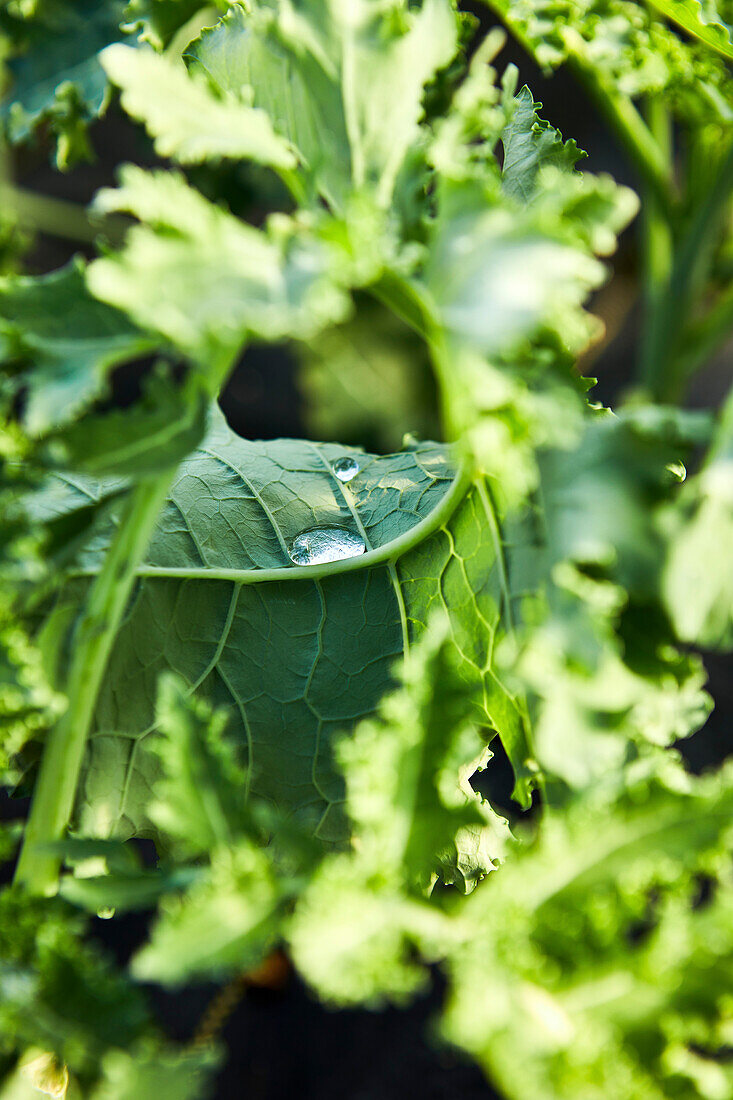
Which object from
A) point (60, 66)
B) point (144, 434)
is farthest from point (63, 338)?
point (60, 66)

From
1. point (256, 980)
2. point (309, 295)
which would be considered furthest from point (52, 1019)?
point (256, 980)

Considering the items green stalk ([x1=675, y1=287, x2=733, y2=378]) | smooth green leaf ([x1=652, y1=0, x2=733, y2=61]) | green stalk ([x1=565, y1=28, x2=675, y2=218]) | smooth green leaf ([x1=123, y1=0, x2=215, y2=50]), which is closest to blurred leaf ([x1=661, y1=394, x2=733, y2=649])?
smooth green leaf ([x1=652, y1=0, x2=733, y2=61])

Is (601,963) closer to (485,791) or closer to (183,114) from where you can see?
(183,114)

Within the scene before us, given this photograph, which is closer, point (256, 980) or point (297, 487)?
point (297, 487)

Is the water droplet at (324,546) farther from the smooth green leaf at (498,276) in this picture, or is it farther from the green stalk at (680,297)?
the green stalk at (680,297)

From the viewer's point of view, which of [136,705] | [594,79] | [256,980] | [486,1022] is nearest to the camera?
[486,1022]

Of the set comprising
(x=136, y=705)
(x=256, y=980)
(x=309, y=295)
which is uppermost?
(x=309, y=295)

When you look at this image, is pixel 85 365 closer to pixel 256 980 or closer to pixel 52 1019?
pixel 52 1019
